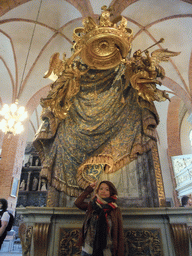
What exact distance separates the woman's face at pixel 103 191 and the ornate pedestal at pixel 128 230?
595 millimetres

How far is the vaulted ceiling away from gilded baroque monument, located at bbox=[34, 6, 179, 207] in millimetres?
4556

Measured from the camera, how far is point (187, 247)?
6.64ft

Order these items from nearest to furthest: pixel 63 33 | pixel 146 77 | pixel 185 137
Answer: pixel 146 77 → pixel 63 33 → pixel 185 137

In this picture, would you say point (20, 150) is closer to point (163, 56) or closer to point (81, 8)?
point (81, 8)

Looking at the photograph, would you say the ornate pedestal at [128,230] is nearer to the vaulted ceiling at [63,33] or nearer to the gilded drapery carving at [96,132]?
the gilded drapery carving at [96,132]

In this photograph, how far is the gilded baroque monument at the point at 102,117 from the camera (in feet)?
9.52

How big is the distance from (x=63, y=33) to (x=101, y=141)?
6.93m

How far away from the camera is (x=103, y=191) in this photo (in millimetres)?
1815

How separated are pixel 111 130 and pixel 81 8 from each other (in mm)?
5983

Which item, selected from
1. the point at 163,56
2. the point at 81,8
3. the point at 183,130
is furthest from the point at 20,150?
the point at 183,130

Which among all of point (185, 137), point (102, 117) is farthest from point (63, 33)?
point (185, 137)

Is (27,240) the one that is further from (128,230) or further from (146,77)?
(146,77)

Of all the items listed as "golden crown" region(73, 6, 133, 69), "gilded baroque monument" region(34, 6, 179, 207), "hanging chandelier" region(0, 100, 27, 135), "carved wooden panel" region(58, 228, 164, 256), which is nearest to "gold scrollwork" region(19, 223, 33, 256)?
"carved wooden panel" region(58, 228, 164, 256)

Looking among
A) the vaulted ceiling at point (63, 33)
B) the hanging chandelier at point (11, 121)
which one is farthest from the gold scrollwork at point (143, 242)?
the vaulted ceiling at point (63, 33)
